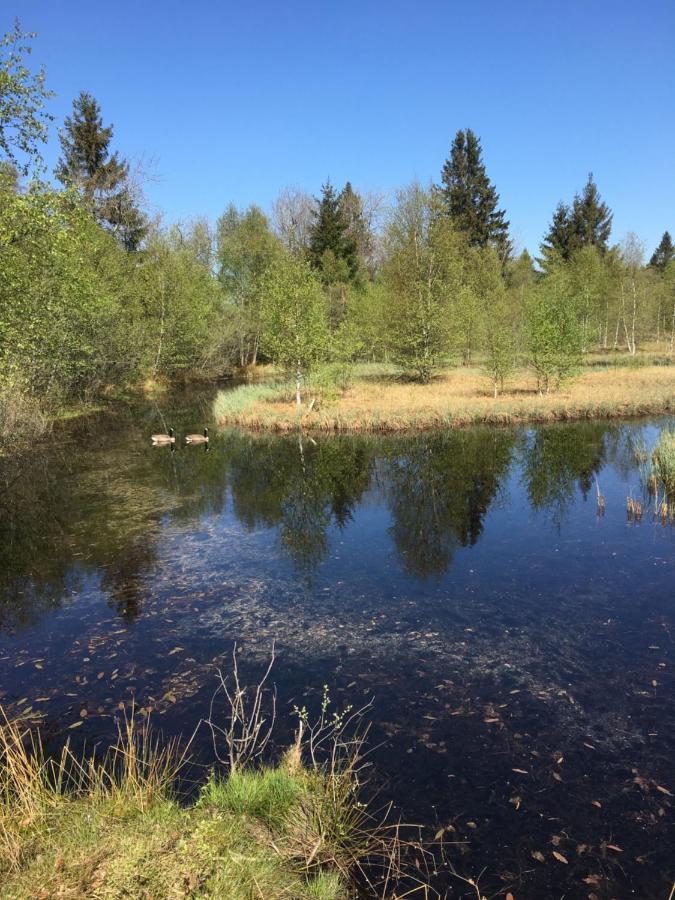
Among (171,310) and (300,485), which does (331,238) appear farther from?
(300,485)

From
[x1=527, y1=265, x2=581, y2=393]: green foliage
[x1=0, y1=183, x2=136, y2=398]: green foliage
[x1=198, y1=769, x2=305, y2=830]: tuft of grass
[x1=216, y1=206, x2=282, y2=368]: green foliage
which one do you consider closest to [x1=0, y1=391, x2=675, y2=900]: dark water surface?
[x1=198, y1=769, x2=305, y2=830]: tuft of grass

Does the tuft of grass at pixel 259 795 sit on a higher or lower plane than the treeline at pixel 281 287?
lower

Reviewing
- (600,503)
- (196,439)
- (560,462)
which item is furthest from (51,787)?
(196,439)

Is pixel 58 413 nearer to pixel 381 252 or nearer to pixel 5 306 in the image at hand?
pixel 5 306

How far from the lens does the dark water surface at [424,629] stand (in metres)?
6.39

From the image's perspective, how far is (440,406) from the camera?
1308 inches

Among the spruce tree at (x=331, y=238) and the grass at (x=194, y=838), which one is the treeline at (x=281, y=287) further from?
the grass at (x=194, y=838)

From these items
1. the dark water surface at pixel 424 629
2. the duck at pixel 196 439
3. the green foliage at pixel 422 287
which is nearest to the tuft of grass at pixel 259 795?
the dark water surface at pixel 424 629

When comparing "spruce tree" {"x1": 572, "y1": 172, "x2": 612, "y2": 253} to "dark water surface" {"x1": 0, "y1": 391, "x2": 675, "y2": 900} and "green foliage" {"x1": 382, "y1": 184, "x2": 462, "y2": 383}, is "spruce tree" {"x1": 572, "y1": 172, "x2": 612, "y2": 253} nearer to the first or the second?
"green foliage" {"x1": 382, "y1": 184, "x2": 462, "y2": 383}

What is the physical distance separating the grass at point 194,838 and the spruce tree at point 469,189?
76.2 meters

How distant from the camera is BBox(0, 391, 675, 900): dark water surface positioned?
6.39 metres

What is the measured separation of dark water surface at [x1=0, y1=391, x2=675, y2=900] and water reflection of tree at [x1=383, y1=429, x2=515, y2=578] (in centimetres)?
13

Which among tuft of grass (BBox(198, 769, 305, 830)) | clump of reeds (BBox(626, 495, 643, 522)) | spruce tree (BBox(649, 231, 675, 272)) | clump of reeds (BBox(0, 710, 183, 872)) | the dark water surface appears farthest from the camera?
spruce tree (BBox(649, 231, 675, 272))

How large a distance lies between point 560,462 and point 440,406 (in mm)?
11103
